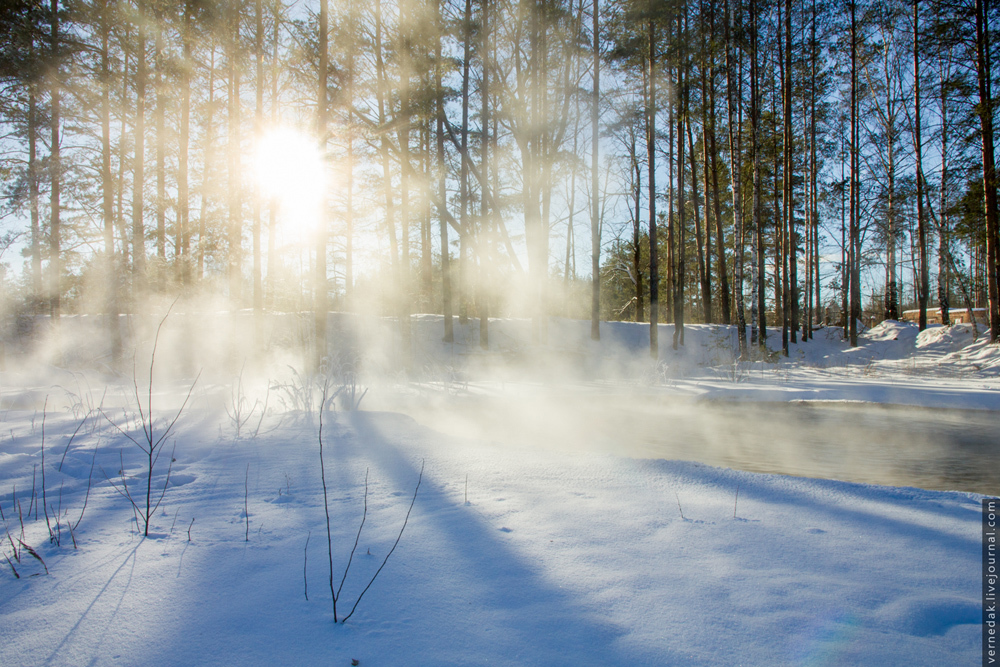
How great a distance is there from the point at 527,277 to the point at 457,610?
1379cm

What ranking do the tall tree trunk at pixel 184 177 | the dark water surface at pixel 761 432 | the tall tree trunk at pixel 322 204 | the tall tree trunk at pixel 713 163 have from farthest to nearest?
the tall tree trunk at pixel 713 163 < the tall tree trunk at pixel 184 177 < the tall tree trunk at pixel 322 204 < the dark water surface at pixel 761 432

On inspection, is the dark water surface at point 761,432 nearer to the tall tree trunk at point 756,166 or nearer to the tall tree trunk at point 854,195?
the tall tree trunk at point 756,166

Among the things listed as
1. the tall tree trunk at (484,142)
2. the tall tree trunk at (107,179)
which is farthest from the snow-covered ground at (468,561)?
the tall tree trunk at (484,142)

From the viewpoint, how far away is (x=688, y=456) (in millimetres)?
4039

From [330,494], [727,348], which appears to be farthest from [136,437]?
[727,348]

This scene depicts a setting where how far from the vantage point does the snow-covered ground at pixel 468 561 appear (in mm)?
1145

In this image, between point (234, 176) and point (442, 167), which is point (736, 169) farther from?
point (234, 176)

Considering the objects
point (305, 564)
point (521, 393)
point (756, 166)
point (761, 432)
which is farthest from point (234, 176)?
point (756, 166)

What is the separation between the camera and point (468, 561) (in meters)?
1.57

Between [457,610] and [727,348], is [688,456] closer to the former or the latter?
[457,610]

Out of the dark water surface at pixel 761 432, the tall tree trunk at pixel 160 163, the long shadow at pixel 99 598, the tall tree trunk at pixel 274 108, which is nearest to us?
the long shadow at pixel 99 598

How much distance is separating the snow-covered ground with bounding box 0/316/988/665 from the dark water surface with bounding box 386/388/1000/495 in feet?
4.42

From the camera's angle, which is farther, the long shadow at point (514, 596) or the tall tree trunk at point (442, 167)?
the tall tree trunk at point (442, 167)

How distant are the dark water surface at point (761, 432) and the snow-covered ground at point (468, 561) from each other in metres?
1.35
